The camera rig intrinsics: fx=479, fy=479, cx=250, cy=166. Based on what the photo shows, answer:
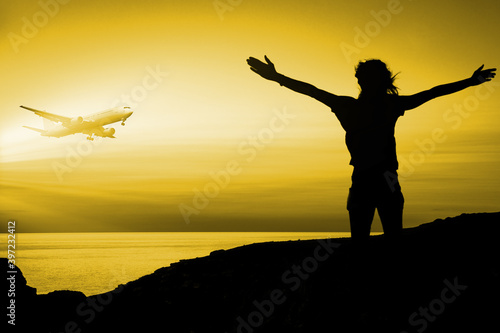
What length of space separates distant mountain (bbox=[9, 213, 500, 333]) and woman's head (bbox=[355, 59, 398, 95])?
2.13 m

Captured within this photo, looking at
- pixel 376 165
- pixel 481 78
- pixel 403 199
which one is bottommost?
pixel 403 199

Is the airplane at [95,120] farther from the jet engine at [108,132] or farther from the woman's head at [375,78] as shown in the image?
the woman's head at [375,78]

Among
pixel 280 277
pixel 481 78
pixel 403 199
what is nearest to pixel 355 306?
pixel 280 277

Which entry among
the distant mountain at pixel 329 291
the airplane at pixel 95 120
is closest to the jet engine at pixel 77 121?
the airplane at pixel 95 120

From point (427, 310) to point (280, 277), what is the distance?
3.98 meters

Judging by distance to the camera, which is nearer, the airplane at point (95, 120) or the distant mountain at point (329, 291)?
the distant mountain at point (329, 291)

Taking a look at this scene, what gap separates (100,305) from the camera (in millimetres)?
13922

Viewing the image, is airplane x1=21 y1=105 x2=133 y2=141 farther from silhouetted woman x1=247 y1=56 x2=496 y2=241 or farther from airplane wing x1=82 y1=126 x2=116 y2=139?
silhouetted woman x1=247 y1=56 x2=496 y2=241

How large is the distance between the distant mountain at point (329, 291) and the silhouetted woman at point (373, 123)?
2.62 ft

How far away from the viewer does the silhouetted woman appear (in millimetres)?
5973

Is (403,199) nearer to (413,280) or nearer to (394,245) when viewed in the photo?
(394,245)

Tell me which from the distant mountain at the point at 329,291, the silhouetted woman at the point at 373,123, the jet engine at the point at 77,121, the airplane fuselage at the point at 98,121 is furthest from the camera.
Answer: the jet engine at the point at 77,121

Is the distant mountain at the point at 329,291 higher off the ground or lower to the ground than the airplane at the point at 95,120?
lower

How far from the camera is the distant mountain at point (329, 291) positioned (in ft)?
28.8
